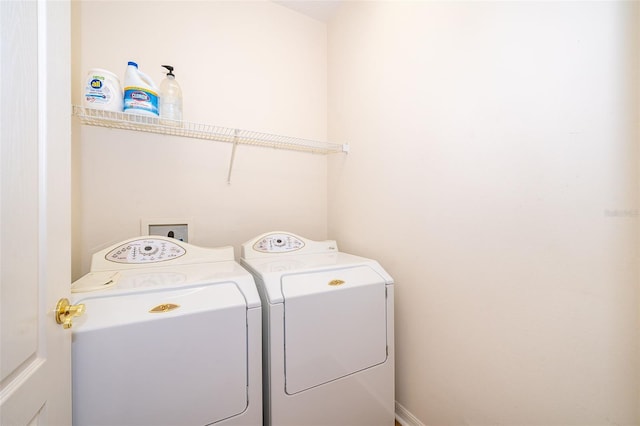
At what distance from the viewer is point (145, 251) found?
53.8 inches

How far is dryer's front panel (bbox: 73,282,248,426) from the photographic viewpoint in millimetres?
845

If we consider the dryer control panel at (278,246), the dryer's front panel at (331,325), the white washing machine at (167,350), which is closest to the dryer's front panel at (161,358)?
the white washing machine at (167,350)

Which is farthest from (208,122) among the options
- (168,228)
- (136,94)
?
(168,228)

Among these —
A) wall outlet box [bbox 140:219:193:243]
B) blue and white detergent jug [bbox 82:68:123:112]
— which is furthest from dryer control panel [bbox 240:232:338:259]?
blue and white detergent jug [bbox 82:68:123:112]

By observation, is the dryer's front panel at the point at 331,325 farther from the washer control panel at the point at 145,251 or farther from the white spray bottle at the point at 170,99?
the white spray bottle at the point at 170,99

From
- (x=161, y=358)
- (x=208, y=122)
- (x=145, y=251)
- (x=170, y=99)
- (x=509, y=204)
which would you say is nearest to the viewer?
(x=161, y=358)

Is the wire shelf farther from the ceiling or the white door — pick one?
the ceiling

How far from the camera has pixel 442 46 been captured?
135 centimetres

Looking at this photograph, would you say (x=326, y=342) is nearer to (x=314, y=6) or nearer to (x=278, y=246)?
(x=278, y=246)

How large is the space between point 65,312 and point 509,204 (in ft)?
5.39

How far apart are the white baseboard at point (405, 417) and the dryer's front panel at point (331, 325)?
19.3 inches

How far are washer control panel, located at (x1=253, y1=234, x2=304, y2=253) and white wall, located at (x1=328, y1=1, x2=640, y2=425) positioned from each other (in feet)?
1.81

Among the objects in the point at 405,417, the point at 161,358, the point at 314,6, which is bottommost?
the point at 405,417

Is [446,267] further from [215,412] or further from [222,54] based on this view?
[222,54]
